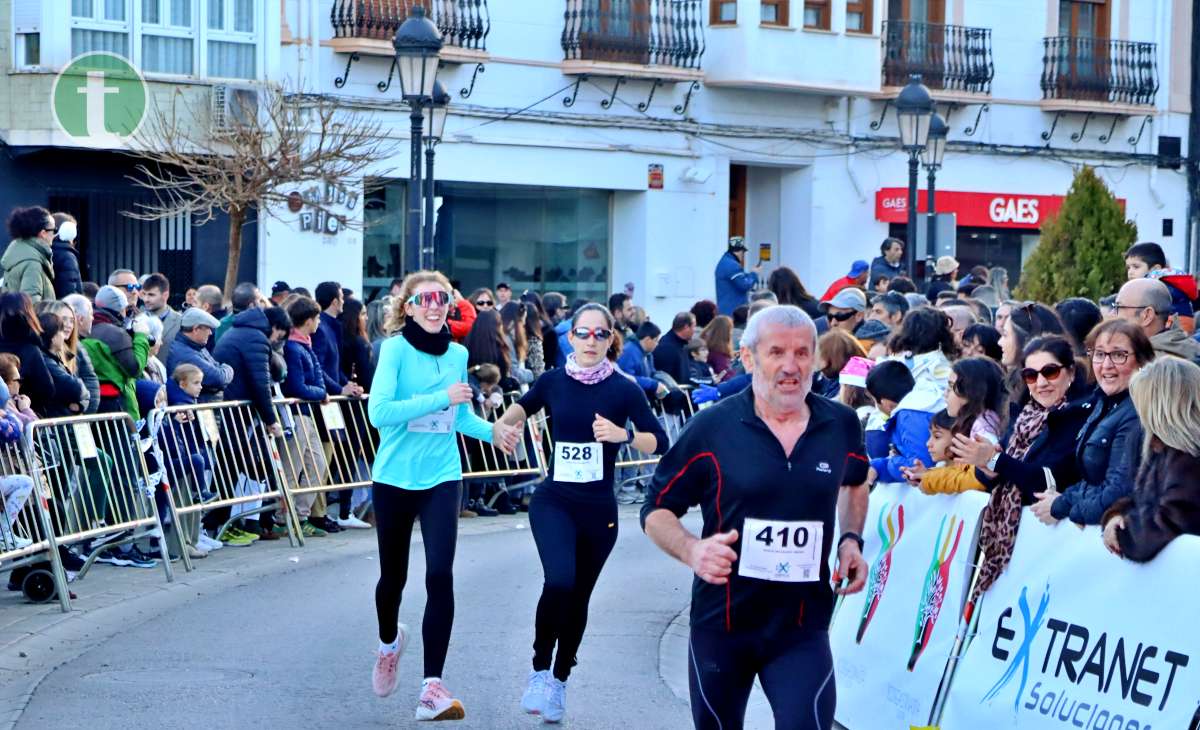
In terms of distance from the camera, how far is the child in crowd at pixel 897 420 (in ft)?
28.9

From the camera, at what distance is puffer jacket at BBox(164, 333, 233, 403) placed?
1387 centimetres

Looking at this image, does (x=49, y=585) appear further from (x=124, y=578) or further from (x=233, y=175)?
(x=233, y=175)

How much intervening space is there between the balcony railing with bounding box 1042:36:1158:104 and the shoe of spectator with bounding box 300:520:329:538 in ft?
73.3

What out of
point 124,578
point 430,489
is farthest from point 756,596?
point 124,578

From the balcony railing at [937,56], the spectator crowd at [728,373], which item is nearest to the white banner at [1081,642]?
the spectator crowd at [728,373]

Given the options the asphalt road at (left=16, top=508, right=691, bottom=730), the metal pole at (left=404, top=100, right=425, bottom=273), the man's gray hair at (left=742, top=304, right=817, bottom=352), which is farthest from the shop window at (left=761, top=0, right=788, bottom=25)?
the man's gray hair at (left=742, top=304, right=817, bottom=352)

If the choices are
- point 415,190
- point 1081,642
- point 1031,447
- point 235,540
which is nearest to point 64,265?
point 235,540

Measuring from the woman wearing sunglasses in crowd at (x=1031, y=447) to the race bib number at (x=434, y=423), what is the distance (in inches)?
90.7

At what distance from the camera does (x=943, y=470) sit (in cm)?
839

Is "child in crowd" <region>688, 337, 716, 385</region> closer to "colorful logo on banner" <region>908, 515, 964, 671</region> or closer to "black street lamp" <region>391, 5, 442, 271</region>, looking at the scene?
"black street lamp" <region>391, 5, 442, 271</region>

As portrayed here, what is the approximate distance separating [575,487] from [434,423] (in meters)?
0.71

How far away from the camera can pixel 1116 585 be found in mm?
6871

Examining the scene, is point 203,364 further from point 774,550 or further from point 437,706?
point 774,550

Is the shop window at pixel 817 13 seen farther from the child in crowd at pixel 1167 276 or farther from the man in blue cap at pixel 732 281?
the child in crowd at pixel 1167 276
